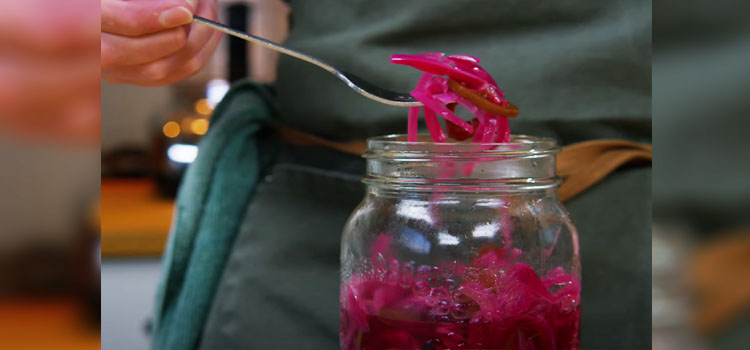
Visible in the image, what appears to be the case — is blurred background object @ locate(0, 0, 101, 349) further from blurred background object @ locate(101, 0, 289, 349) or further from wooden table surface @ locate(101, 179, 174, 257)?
wooden table surface @ locate(101, 179, 174, 257)

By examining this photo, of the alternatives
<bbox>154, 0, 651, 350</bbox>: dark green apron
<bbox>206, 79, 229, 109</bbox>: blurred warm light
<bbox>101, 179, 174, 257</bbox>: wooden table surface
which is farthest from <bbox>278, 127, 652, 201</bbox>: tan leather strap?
<bbox>206, 79, 229, 109</bbox>: blurred warm light

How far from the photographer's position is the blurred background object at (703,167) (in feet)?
0.59

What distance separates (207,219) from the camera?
586 mm

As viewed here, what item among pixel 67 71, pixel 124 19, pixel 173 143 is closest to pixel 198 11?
pixel 124 19

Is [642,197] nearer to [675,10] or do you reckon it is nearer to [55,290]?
[675,10]

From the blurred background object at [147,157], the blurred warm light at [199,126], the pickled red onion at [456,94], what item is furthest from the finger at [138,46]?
the blurred warm light at [199,126]

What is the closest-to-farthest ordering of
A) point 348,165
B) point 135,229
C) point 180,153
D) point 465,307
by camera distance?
point 465,307 < point 348,165 < point 135,229 < point 180,153

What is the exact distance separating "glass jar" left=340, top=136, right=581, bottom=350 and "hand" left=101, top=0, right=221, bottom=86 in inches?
5.8

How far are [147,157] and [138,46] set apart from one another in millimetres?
1392

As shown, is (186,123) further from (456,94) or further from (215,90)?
(456,94)

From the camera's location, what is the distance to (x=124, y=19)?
15.7 inches

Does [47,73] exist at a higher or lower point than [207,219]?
higher

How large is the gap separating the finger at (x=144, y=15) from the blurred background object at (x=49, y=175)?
218 mm

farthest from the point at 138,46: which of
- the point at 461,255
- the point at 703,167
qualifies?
the point at 703,167
